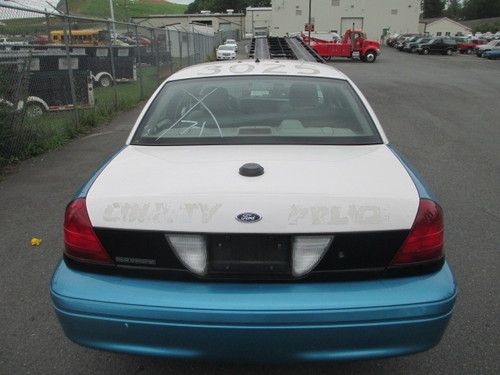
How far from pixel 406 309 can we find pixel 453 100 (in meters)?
13.3

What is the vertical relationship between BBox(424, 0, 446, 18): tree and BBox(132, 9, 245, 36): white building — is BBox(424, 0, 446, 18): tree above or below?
above

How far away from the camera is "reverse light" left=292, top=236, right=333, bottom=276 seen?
2.04 m

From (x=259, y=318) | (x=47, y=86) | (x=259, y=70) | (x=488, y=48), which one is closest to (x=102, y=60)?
(x=47, y=86)

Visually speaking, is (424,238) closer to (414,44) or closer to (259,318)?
(259,318)

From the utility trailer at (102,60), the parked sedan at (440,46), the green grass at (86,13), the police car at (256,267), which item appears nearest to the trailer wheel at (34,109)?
the utility trailer at (102,60)

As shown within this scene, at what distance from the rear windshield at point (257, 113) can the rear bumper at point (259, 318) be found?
1.03 metres

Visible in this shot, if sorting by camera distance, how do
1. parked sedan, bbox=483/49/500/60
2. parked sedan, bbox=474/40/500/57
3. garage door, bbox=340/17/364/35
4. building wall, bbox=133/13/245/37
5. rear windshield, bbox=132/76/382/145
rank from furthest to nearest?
building wall, bbox=133/13/245/37
garage door, bbox=340/17/364/35
parked sedan, bbox=474/40/500/57
parked sedan, bbox=483/49/500/60
rear windshield, bbox=132/76/382/145

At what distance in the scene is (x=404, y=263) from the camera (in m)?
2.13

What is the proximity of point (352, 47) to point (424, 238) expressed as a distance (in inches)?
1397

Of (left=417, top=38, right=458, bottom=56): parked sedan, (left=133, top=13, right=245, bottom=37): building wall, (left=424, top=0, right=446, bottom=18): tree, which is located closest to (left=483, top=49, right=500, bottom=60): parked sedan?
(left=417, top=38, right=458, bottom=56): parked sedan

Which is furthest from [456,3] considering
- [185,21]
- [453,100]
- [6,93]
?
[6,93]

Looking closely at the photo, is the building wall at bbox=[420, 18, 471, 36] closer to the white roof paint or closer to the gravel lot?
the gravel lot

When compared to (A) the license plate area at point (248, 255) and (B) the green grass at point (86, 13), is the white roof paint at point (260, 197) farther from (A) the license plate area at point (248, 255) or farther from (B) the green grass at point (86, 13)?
(B) the green grass at point (86, 13)

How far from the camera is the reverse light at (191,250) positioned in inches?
81.0
